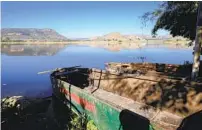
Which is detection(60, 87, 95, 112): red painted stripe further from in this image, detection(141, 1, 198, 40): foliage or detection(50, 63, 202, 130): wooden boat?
detection(141, 1, 198, 40): foliage

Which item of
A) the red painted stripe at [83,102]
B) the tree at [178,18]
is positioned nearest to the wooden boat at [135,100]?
the red painted stripe at [83,102]

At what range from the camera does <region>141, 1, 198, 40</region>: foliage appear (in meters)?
13.0

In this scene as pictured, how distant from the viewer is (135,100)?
1044cm

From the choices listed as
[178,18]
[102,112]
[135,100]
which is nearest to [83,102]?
[102,112]

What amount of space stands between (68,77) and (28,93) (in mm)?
6169

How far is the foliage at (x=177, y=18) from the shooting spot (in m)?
13.0

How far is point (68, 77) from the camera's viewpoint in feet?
49.5

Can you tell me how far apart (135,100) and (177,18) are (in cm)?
730

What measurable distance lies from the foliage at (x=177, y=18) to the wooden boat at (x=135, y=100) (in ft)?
16.8

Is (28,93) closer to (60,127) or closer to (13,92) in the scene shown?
(13,92)

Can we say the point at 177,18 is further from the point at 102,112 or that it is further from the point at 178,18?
the point at 102,112

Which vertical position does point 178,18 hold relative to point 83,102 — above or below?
above

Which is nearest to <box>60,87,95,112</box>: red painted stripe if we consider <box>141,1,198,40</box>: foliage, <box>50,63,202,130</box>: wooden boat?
<box>50,63,202,130</box>: wooden boat

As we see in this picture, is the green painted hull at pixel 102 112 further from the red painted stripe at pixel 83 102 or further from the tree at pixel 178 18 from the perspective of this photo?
the tree at pixel 178 18
